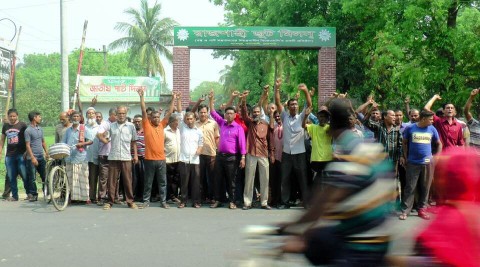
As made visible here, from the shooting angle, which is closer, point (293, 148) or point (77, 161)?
point (293, 148)

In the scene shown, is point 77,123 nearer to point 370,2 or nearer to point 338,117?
point 338,117

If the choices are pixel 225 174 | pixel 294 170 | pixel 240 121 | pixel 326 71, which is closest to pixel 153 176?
pixel 225 174

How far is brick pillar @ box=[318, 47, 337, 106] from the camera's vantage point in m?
22.2

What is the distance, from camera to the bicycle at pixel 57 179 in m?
11.1

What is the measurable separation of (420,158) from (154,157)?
500 centimetres

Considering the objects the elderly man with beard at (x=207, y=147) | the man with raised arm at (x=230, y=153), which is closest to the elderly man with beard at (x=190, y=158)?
the elderly man with beard at (x=207, y=147)

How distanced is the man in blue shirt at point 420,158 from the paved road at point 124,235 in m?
0.35

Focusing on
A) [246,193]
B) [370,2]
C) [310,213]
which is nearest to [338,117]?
[310,213]

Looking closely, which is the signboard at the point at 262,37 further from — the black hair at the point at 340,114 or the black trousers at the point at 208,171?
the black hair at the point at 340,114

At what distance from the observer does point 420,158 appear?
10.5 m

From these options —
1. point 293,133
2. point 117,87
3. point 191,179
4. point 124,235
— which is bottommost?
point 124,235

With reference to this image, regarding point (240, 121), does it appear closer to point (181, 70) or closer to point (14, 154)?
point (14, 154)

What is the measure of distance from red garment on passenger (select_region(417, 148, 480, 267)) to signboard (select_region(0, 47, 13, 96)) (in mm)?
22009

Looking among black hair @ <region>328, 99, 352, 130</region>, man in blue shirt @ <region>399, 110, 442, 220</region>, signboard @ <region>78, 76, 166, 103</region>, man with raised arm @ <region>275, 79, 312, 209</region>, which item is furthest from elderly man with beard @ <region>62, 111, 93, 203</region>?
signboard @ <region>78, 76, 166, 103</region>
